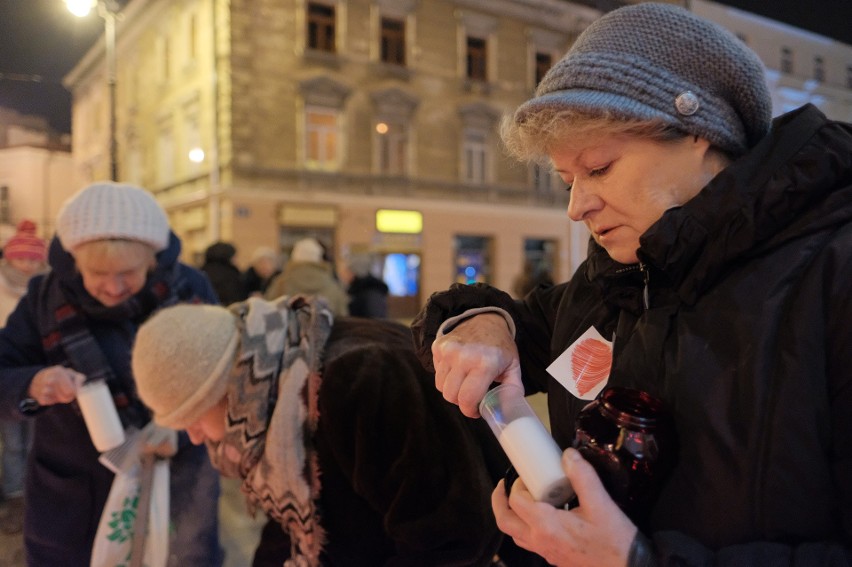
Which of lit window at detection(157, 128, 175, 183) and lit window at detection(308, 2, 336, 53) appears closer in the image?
lit window at detection(308, 2, 336, 53)

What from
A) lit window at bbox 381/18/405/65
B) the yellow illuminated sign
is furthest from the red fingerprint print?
lit window at bbox 381/18/405/65

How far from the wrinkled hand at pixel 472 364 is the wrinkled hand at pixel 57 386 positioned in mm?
1364

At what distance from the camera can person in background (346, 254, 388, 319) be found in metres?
4.86

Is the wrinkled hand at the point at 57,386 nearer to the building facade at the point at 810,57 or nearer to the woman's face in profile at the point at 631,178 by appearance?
the woman's face in profile at the point at 631,178

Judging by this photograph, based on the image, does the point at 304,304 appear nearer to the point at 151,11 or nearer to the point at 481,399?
the point at 481,399

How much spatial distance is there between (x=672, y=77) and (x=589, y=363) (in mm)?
451

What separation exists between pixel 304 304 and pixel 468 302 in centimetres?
66

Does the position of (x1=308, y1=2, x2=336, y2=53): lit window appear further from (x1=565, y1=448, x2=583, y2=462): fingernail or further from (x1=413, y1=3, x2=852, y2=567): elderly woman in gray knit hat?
(x1=565, y1=448, x2=583, y2=462): fingernail

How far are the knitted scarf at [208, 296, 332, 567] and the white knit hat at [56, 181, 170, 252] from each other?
0.64m

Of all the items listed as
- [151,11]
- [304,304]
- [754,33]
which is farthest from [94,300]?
[151,11]

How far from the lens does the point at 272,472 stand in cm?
139

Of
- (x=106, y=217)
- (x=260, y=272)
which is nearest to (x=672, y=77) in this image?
(x=106, y=217)

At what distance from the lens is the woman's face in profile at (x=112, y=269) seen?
6.05ft

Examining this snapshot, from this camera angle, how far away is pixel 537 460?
695mm
